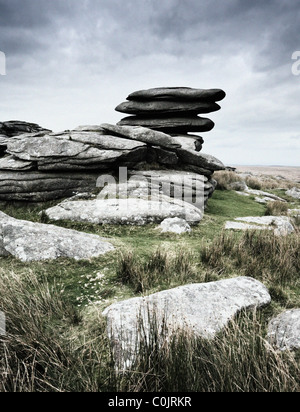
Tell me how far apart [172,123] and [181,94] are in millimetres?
1716

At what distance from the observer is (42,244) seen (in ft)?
16.1

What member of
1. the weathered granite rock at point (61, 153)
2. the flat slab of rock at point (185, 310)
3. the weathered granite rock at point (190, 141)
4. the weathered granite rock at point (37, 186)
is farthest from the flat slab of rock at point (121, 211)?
the weathered granite rock at point (190, 141)

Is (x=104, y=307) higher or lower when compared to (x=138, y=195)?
lower

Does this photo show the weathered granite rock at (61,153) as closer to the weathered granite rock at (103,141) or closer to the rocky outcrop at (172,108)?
the weathered granite rock at (103,141)

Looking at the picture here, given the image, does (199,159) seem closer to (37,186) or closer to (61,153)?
(61,153)

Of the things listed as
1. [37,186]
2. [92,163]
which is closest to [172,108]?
[92,163]

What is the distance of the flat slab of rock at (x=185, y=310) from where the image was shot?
2467mm

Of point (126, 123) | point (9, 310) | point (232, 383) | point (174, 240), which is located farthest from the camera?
point (126, 123)

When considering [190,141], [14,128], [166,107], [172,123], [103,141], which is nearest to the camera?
[103,141]

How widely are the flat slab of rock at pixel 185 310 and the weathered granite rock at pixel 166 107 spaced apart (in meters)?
12.8

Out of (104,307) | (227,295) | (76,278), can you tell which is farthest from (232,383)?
(76,278)

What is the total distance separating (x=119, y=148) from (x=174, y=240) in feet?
16.5

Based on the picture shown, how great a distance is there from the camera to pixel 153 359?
7.20 ft

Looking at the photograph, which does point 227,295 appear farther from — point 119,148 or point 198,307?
point 119,148
